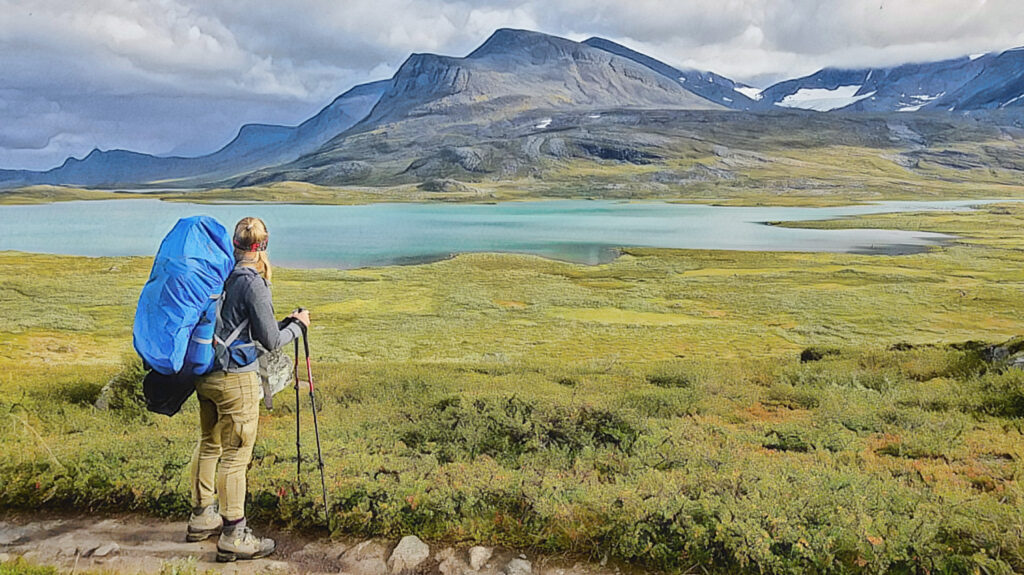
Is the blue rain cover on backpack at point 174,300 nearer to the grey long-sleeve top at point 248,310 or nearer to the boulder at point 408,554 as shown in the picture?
the grey long-sleeve top at point 248,310

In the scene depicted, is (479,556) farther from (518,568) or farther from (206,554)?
(206,554)

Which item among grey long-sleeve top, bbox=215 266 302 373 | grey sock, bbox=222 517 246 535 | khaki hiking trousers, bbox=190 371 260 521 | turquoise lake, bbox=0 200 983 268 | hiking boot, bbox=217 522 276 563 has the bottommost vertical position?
turquoise lake, bbox=0 200 983 268

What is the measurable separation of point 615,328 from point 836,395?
18.5 metres

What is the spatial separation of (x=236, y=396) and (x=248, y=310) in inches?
38.7

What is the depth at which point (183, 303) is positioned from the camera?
6480 millimetres

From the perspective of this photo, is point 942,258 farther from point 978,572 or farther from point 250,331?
point 250,331

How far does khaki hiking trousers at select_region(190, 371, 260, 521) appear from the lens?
22.8 feet

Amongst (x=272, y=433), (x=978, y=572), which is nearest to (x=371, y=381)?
(x=272, y=433)

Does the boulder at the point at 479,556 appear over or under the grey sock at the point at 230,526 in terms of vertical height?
under

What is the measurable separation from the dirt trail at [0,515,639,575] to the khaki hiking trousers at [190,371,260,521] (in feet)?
2.27

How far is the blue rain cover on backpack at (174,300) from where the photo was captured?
645 cm

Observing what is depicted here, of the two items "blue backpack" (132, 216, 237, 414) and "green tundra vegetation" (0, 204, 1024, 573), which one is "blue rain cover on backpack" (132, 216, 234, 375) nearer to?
"blue backpack" (132, 216, 237, 414)

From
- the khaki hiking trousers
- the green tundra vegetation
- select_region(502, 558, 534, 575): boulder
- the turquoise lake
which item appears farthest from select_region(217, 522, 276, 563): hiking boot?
the turquoise lake

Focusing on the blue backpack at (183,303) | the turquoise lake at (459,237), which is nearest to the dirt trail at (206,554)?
the blue backpack at (183,303)
